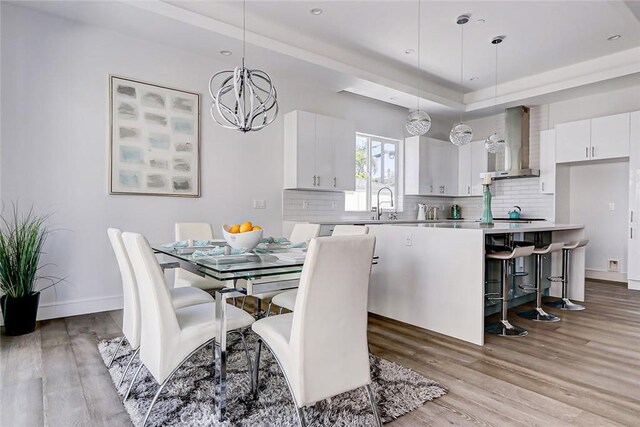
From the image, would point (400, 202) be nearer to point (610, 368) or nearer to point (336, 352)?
point (610, 368)

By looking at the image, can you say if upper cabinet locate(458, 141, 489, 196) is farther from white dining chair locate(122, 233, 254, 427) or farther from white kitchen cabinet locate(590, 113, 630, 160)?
white dining chair locate(122, 233, 254, 427)

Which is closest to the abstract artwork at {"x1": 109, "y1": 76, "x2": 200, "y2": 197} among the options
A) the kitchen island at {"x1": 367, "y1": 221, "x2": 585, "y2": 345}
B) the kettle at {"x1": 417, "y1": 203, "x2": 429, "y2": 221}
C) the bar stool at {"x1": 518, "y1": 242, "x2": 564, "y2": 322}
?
the kitchen island at {"x1": 367, "y1": 221, "x2": 585, "y2": 345}

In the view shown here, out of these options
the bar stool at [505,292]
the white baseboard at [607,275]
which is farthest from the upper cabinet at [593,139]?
the bar stool at [505,292]

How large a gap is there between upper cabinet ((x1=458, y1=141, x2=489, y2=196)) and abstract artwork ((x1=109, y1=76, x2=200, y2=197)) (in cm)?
495

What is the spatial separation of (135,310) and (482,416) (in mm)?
1895

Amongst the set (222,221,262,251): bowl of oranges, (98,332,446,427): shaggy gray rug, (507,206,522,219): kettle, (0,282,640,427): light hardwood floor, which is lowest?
(0,282,640,427): light hardwood floor

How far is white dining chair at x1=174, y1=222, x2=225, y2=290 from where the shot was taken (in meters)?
2.94

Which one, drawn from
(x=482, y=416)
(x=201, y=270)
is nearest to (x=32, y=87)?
(x=201, y=270)

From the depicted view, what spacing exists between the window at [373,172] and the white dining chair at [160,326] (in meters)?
4.27

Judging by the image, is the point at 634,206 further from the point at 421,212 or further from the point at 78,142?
the point at 78,142

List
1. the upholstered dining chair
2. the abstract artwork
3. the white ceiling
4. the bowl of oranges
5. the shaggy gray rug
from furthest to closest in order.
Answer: the abstract artwork
the white ceiling
the bowl of oranges
the shaggy gray rug
the upholstered dining chair

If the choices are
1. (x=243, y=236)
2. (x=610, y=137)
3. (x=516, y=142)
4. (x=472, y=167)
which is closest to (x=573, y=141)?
(x=610, y=137)

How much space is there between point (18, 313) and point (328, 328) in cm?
278

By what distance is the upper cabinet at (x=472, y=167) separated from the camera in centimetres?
657
